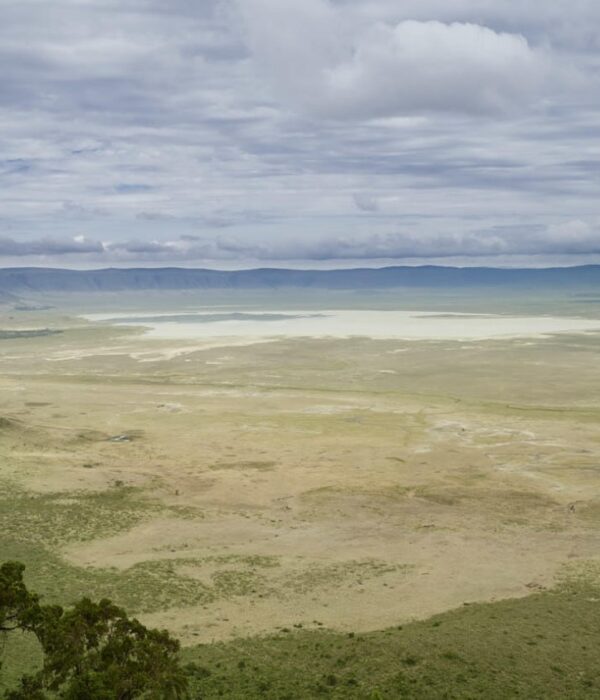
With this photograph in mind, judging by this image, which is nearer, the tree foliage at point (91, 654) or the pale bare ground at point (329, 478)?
the tree foliage at point (91, 654)

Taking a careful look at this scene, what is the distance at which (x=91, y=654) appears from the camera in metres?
21.2

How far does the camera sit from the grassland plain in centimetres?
3120

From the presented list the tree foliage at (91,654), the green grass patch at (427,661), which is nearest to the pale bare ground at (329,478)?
the green grass patch at (427,661)

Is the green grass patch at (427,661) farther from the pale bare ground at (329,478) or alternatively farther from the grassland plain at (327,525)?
the pale bare ground at (329,478)

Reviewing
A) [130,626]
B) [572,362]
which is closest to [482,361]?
[572,362]

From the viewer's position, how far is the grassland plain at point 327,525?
3120cm

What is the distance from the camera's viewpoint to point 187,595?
38.2 m

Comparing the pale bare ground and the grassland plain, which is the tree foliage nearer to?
the grassland plain

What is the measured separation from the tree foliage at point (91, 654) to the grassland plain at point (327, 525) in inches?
298

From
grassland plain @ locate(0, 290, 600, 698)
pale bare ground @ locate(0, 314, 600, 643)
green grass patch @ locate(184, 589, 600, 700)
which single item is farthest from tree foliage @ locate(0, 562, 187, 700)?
pale bare ground @ locate(0, 314, 600, 643)

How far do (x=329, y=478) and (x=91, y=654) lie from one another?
41.1 meters

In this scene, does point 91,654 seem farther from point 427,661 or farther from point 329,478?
point 329,478

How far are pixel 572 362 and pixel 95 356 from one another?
86.5 metres

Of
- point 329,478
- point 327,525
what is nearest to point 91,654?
point 327,525
